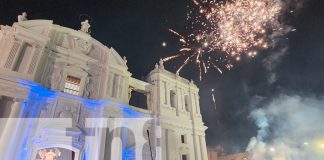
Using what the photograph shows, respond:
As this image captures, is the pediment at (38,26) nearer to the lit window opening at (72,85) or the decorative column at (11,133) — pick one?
the lit window opening at (72,85)

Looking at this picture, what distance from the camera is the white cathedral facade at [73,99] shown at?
14.8 metres

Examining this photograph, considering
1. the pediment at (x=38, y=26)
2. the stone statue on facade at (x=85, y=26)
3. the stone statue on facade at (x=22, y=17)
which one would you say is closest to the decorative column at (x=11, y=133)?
the pediment at (x=38, y=26)

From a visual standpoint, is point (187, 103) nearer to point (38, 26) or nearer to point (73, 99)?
point (73, 99)

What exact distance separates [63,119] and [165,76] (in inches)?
447

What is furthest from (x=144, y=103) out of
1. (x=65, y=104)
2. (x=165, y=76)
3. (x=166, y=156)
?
(x=65, y=104)

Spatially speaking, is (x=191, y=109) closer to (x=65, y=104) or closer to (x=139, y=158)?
(x=139, y=158)

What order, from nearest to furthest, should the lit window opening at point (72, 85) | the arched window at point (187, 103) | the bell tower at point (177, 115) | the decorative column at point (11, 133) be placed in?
the decorative column at point (11, 133) → the lit window opening at point (72, 85) → the bell tower at point (177, 115) → the arched window at point (187, 103)

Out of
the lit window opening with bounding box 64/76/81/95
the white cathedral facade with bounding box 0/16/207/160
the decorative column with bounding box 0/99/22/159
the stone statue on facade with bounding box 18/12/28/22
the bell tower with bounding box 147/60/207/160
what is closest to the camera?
the decorative column with bounding box 0/99/22/159

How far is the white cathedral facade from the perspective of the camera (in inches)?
582

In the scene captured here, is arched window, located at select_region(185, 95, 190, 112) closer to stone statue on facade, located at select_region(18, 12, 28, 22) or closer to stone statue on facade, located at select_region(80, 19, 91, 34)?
stone statue on facade, located at select_region(80, 19, 91, 34)

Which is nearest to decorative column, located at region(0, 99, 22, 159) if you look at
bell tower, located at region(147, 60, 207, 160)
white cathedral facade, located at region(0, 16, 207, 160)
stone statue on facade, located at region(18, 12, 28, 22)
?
white cathedral facade, located at region(0, 16, 207, 160)

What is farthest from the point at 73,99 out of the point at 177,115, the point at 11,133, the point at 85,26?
the point at 177,115

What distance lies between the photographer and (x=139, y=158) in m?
18.6

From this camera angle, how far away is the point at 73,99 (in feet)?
56.3
